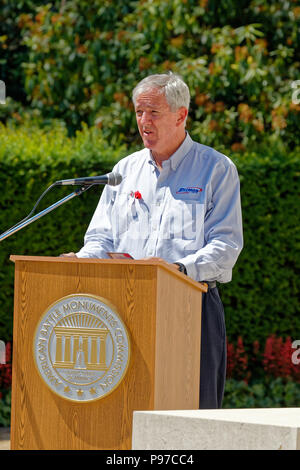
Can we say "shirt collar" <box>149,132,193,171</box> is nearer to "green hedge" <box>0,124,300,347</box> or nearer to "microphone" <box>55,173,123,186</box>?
"microphone" <box>55,173,123,186</box>

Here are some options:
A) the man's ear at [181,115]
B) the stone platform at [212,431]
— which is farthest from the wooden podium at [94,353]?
the man's ear at [181,115]

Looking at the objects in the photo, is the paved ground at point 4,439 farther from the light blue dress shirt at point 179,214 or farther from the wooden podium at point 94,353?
the wooden podium at point 94,353

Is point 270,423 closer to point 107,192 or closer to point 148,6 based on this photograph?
point 107,192

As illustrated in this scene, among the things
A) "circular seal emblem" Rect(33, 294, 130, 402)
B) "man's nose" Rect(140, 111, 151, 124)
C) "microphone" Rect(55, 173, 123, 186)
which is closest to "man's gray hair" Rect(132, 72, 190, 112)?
"man's nose" Rect(140, 111, 151, 124)

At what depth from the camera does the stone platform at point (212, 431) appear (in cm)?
298

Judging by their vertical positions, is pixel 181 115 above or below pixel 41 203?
above

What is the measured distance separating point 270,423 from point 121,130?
7.70 metres

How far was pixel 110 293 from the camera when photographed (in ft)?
11.0

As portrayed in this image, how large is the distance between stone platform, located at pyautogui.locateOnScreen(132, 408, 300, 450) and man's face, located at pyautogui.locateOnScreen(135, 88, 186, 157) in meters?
1.60

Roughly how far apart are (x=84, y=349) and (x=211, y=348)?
1139 mm

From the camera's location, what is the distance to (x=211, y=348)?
4.34 metres

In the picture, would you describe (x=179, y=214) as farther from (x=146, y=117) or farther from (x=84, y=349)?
(x=84, y=349)

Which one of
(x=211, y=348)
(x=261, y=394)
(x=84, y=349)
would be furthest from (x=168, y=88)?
(x=261, y=394)

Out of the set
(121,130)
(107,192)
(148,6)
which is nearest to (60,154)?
(121,130)
